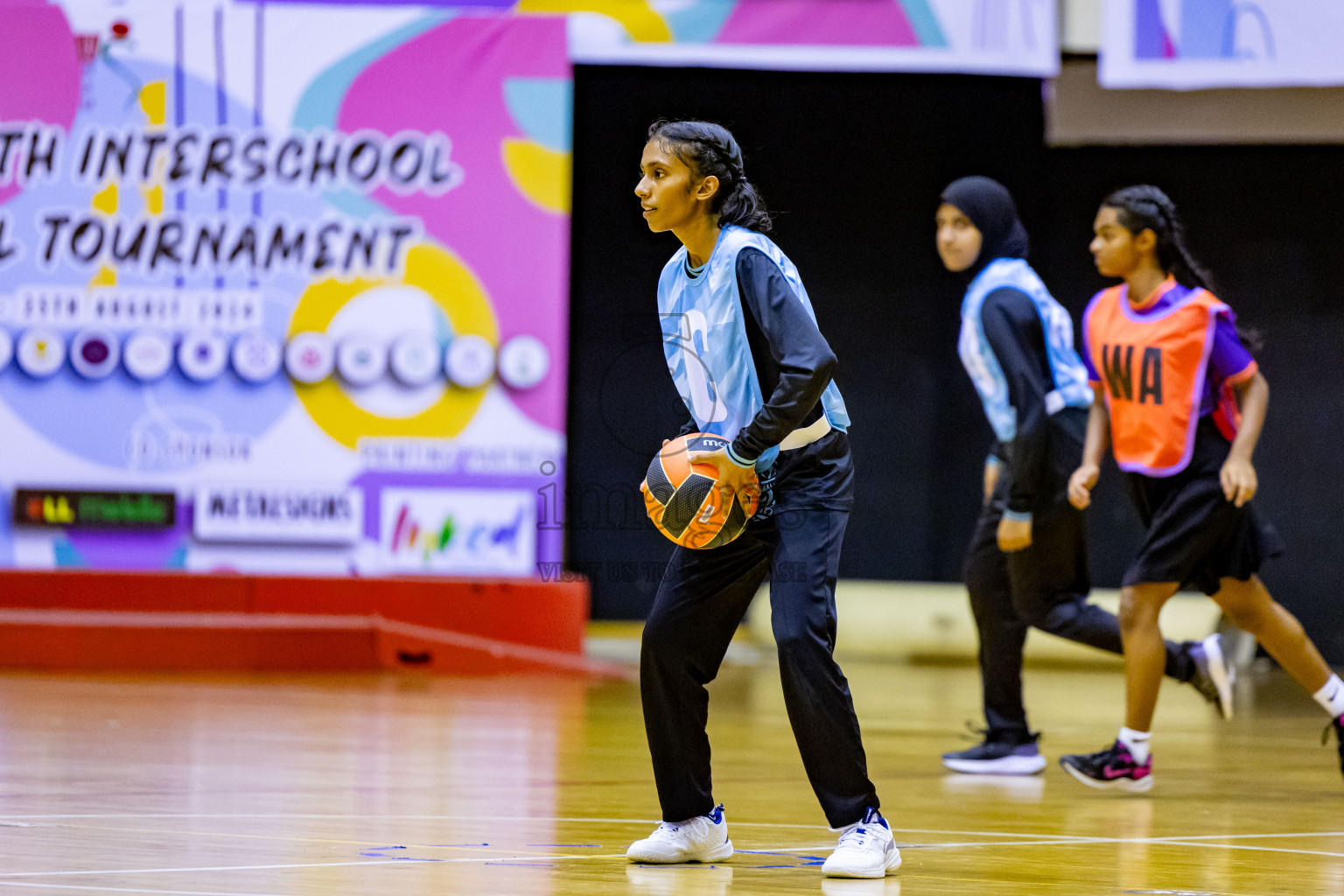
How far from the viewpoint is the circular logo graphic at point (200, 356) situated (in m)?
6.92

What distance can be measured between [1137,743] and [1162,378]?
95cm

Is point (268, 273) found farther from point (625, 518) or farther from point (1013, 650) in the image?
point (1013, 650)

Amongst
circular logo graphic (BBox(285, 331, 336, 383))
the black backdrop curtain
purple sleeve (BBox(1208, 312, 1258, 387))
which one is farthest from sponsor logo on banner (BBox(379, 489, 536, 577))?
purple sleeve (BBox(1208, 312, 1258, 387))

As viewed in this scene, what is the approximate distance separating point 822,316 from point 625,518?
57.5 inches

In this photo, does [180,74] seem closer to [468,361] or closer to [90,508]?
[468,361]

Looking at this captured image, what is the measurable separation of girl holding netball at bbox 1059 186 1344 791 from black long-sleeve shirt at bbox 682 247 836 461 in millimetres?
1473

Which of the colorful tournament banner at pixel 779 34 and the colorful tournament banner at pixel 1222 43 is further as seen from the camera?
the colorful tournament banner at pixel 779 34

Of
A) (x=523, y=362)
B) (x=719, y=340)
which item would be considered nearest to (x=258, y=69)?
(x=523, y=362)

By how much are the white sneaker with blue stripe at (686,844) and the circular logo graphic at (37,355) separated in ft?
16.3

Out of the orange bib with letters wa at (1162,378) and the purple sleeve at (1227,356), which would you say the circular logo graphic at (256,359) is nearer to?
the orange bib with letters wa at (1162,378)

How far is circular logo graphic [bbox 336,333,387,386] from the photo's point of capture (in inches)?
272

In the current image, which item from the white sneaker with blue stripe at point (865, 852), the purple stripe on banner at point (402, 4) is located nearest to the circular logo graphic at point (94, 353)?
the purple stripe on banner at point (402, 4)

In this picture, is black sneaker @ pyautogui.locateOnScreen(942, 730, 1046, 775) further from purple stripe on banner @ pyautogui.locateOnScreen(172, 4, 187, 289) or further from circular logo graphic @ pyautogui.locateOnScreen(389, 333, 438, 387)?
purple stripe on banner @ pyautogui.locateOnScreen(172, 4, 187, 289)

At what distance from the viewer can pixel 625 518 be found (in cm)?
783
